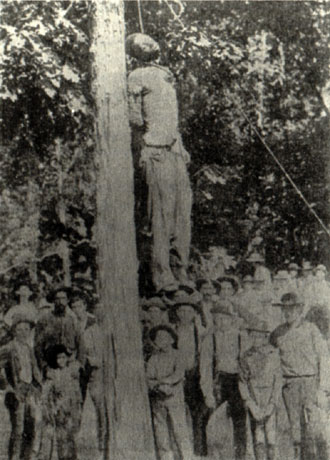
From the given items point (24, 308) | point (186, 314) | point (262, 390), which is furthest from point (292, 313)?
point (24, 308)

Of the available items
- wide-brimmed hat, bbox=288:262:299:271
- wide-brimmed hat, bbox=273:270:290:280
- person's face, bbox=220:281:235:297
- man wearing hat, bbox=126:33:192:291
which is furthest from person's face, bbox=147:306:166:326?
wide-brimmed hat, bbox=288:262:299:271

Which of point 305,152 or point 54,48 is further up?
point 54,48

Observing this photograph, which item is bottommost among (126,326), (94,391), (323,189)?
(94,391)

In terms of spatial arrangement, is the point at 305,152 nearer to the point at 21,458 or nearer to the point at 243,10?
the point at 243,10

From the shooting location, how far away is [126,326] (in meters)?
5.45

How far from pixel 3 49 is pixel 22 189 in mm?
1056

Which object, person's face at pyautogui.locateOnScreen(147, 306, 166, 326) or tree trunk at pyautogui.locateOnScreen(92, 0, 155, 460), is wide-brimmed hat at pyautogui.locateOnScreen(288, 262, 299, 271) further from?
tree trunk at pyautogui.locateOnScreen(92, 0, 155, 460)

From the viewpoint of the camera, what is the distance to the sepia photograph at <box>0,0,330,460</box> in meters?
5.43

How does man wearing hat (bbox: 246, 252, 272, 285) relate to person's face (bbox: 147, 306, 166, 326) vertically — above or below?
above

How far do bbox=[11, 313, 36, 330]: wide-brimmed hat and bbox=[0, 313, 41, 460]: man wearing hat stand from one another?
4 centimetres

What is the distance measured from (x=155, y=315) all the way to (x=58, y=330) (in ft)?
2.28

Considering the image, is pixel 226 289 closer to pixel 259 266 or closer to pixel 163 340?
pixel 259 266

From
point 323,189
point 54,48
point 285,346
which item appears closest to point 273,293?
point 285,346

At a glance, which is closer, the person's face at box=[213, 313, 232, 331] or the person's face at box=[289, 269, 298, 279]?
the person's face at box=[213, 313, 232, 331]
